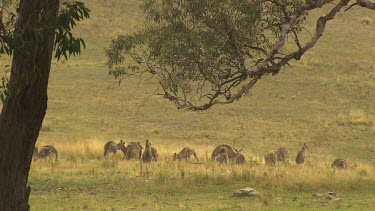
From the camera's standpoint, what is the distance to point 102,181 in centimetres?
1947

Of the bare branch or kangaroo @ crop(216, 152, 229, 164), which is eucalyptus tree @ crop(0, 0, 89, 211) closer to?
the bare branch

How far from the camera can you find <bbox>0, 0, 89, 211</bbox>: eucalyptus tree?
9.77 m

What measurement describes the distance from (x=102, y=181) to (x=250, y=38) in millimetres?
4867

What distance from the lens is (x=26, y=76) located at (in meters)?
9.70

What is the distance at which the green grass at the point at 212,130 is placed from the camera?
1777cm

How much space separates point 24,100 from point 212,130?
26899 mm

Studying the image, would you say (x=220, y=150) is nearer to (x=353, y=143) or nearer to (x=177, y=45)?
(x=177, y=45)

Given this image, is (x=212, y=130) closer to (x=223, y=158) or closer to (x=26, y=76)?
(x=223, y=158)

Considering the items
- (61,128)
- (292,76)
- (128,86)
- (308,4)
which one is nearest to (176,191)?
(308,4)

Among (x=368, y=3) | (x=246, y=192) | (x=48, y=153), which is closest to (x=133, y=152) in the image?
(x=48, y=153)

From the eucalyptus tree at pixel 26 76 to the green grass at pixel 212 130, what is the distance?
5349 mm

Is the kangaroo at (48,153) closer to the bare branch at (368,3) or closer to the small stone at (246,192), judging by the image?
the small stone at (246,192)

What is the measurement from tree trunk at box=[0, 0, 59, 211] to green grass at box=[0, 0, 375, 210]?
5330 millimetres

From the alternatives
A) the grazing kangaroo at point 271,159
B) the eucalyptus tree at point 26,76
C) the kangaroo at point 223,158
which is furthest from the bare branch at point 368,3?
the eucalyptus tree at point 26,76
